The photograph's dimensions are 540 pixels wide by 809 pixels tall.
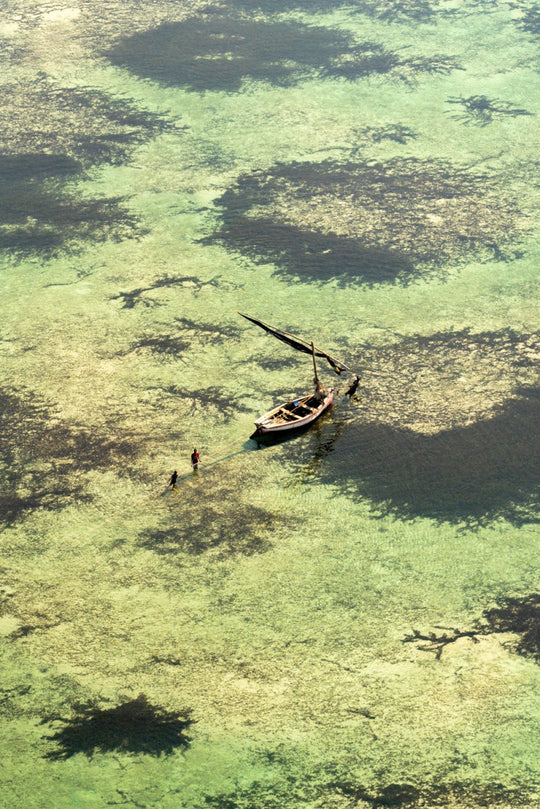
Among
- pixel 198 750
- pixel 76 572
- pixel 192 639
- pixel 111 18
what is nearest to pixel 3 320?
pixel 76 572

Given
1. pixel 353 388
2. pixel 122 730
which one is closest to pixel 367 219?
pixel 353 388

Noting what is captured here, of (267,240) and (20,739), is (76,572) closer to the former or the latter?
(20,739)

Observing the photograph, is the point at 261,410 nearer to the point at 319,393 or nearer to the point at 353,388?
the point at 319,393

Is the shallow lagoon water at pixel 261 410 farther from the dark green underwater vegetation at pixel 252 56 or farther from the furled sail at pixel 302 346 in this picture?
→ the furled sail at pixel 302 346

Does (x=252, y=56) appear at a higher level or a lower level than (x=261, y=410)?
higher

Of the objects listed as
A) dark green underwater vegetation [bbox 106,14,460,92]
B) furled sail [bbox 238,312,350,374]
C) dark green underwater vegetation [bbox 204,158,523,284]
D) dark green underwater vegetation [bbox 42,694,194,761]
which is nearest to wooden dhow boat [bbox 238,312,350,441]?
furled sail [bbox 238,312,350,374]

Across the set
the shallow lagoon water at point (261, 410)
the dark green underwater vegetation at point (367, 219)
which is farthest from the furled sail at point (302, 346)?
the dark green underwater vegetation at point (367, 219)
